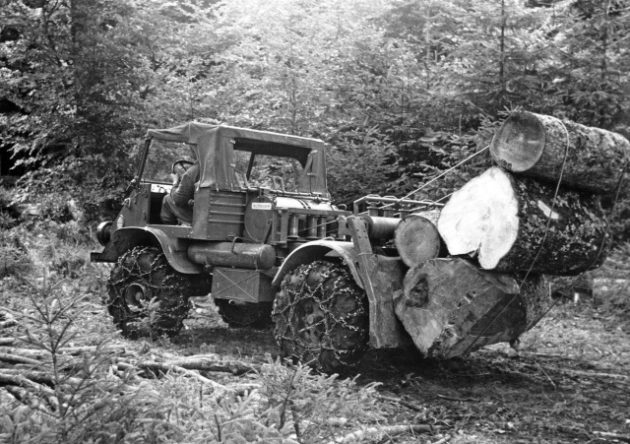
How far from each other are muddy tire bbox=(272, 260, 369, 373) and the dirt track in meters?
0.34

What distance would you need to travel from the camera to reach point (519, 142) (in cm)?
Answer: 490

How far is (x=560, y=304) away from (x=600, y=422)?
5.36m

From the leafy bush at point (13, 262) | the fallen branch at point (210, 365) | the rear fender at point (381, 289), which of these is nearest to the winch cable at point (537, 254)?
the rear fender at point (381, 289)

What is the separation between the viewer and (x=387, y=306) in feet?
17.6

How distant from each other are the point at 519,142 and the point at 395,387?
7.16ft

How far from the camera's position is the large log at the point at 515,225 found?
485 centimetres

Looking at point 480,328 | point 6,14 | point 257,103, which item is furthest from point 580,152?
point 6,14

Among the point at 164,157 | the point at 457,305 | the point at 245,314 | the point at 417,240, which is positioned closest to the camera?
the point at 457,305

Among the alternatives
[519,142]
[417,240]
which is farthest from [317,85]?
[519,142]

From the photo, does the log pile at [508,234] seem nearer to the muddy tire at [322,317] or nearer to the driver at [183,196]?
→ the muddy tire at [322,317]

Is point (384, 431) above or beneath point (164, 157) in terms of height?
beneath

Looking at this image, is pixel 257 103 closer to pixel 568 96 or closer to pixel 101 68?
pixel 101 68

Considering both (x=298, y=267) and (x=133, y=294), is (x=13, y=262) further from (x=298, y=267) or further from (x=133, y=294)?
(x=298, y=267)

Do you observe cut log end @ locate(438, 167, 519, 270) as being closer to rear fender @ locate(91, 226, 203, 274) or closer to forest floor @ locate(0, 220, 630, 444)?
forest floor @ locate(0, 220, 630, 444)
